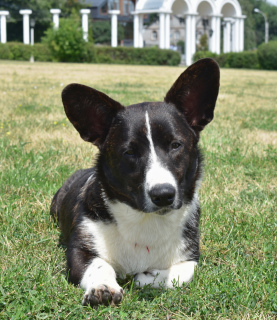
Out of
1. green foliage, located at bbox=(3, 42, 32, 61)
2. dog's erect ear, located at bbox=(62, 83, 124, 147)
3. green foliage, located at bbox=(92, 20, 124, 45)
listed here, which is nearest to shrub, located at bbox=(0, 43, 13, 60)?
green foliage, located at bbox=(3, 42, 32, 61)

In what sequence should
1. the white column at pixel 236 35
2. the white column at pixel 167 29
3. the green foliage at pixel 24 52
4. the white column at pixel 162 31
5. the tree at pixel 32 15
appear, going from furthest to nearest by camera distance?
the tree at pixel 32 15
the white column at pixel 236 35
the white column at pixel 167 29
the white column at pixel 162 31
the green foliage at pixel 24 52

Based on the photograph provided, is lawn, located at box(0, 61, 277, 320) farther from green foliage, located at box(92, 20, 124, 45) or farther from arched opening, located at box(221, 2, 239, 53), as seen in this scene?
green foliage, located at box(92, 20, 124, 45)

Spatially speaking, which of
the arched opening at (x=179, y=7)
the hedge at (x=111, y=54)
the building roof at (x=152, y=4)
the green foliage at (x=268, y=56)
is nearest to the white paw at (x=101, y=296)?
the green foliage at (x=268, y=56)

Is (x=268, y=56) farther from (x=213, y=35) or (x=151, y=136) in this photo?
(x=151, y=136)

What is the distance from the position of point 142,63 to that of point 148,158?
143ft

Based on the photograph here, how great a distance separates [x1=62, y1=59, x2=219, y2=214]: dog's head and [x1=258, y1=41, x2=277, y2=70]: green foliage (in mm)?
38790

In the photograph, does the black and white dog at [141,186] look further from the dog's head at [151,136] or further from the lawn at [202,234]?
the lawn at [202,234]

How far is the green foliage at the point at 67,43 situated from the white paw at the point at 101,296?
4037 cm

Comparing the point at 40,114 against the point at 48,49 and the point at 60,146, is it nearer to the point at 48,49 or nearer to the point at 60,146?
the point at 60,146

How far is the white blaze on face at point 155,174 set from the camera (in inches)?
103

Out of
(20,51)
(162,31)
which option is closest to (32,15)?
(162,31)

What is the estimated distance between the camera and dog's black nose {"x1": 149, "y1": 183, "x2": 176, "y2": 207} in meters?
2.59

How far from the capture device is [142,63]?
45.3 m

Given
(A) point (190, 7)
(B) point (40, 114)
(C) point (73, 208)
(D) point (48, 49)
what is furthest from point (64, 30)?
(C) point (73, 208)
